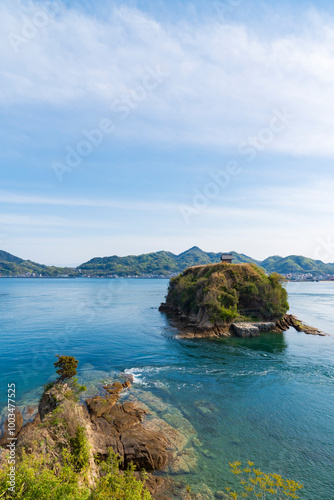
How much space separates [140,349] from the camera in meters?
44.6

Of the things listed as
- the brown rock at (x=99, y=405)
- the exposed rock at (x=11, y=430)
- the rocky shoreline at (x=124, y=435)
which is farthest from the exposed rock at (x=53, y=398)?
the brown rock at (x=99, y=405)

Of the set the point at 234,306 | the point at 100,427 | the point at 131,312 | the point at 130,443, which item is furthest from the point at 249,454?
the point at 131,312

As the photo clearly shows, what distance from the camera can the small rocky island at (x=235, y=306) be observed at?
183 feet

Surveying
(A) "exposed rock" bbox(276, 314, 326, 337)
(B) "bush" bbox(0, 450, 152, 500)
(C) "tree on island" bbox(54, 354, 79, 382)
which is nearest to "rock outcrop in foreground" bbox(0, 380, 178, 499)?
(B) "bush" bbox(0, 450, 152, 500)

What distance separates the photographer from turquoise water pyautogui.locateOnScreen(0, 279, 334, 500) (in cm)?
1861

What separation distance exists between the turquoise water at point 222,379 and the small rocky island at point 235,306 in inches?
158

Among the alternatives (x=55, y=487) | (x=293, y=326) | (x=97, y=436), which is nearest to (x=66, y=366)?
(x=97, y=436)

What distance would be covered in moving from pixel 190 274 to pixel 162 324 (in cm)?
2369

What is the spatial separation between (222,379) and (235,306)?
28.1 metres

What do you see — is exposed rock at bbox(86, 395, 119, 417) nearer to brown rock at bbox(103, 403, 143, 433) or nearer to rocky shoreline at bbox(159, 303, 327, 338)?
brown rock at bbox(103, 403, 143, 433)

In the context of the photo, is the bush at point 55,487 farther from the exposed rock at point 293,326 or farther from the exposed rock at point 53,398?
the exposed rock at point 293,326

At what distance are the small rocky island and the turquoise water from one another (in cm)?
402

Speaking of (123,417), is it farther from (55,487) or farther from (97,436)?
(55,487)

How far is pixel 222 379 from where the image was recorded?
32000 mm
